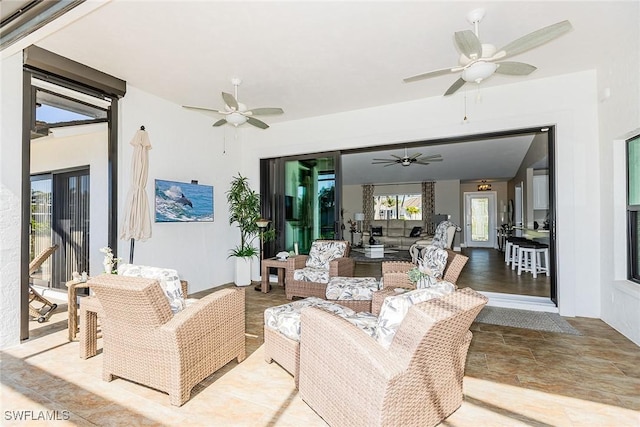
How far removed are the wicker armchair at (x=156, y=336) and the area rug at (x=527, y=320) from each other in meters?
3.03

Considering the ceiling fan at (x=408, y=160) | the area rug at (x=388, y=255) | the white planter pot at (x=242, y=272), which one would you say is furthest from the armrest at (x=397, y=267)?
the ceiling fan at (x=408, y=160)

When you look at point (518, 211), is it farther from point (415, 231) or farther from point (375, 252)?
point (375, 252)

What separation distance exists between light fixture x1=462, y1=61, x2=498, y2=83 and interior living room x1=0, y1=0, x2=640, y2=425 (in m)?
0.06

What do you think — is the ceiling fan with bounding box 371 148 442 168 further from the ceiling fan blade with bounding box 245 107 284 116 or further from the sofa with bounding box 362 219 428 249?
the ceiling fan blade with bounding box 245 107 284 116

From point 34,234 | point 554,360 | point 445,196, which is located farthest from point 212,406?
point 445,196

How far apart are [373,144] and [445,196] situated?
789 cm

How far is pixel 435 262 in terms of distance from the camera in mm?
3389

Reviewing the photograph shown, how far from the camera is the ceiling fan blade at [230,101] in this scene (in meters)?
3.47

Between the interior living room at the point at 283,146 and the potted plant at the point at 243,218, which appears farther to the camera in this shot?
the potted plant at the point at 243,218

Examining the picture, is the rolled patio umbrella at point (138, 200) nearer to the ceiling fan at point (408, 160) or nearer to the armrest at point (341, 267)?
the armrest at point (341, 267)

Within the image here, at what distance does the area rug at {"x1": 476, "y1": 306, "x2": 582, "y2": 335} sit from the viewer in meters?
3.41

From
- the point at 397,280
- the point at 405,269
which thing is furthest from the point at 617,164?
the point at 397,280

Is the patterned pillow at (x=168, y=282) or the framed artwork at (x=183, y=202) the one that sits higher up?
the framed artwork at (x=183, y=202)

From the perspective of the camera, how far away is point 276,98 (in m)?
4.66
